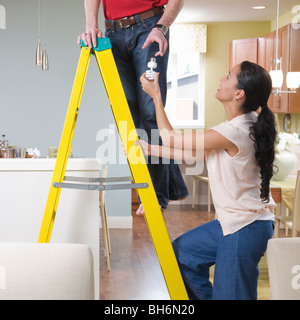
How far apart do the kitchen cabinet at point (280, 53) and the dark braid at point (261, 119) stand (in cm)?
418

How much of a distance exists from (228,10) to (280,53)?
1143 mm

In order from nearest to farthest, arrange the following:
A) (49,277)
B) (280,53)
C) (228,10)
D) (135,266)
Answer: (49,277) < (135,266) < (280,53) < (228,10)

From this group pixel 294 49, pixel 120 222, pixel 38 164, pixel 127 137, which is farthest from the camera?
pixel 294 49

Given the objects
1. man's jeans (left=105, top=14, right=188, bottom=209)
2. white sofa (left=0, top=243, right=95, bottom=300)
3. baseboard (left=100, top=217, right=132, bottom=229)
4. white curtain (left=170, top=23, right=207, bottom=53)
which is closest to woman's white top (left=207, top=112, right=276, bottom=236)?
man's jeans (left=105, top=14, right=188, bottom=209)

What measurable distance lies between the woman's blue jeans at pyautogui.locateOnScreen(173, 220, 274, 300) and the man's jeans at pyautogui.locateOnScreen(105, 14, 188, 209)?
20cm

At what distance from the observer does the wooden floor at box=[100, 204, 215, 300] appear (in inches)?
143

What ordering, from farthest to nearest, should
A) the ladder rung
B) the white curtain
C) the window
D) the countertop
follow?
the window < the white curtain < the countertop < the ladder rung

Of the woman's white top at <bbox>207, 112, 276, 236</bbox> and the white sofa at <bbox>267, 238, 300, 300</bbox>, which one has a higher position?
the woman's white top at <bbox>207, 112, 276, 236</bbox>

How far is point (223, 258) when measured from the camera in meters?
1.83

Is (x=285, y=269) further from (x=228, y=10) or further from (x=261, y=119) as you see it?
(x=228, y=10)

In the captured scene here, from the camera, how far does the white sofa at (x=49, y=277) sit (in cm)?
124

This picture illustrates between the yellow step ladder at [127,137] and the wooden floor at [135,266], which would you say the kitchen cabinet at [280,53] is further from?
the yellow step ladder at [127,137]

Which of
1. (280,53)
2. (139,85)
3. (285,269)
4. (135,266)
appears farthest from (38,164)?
(280,53)

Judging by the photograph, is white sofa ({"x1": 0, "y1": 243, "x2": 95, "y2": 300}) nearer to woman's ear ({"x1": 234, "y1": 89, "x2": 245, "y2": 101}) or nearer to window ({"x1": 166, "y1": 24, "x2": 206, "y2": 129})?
woman's ear ({"x1": 234, "y1": 89, "x2": 245, "y2": 101})
